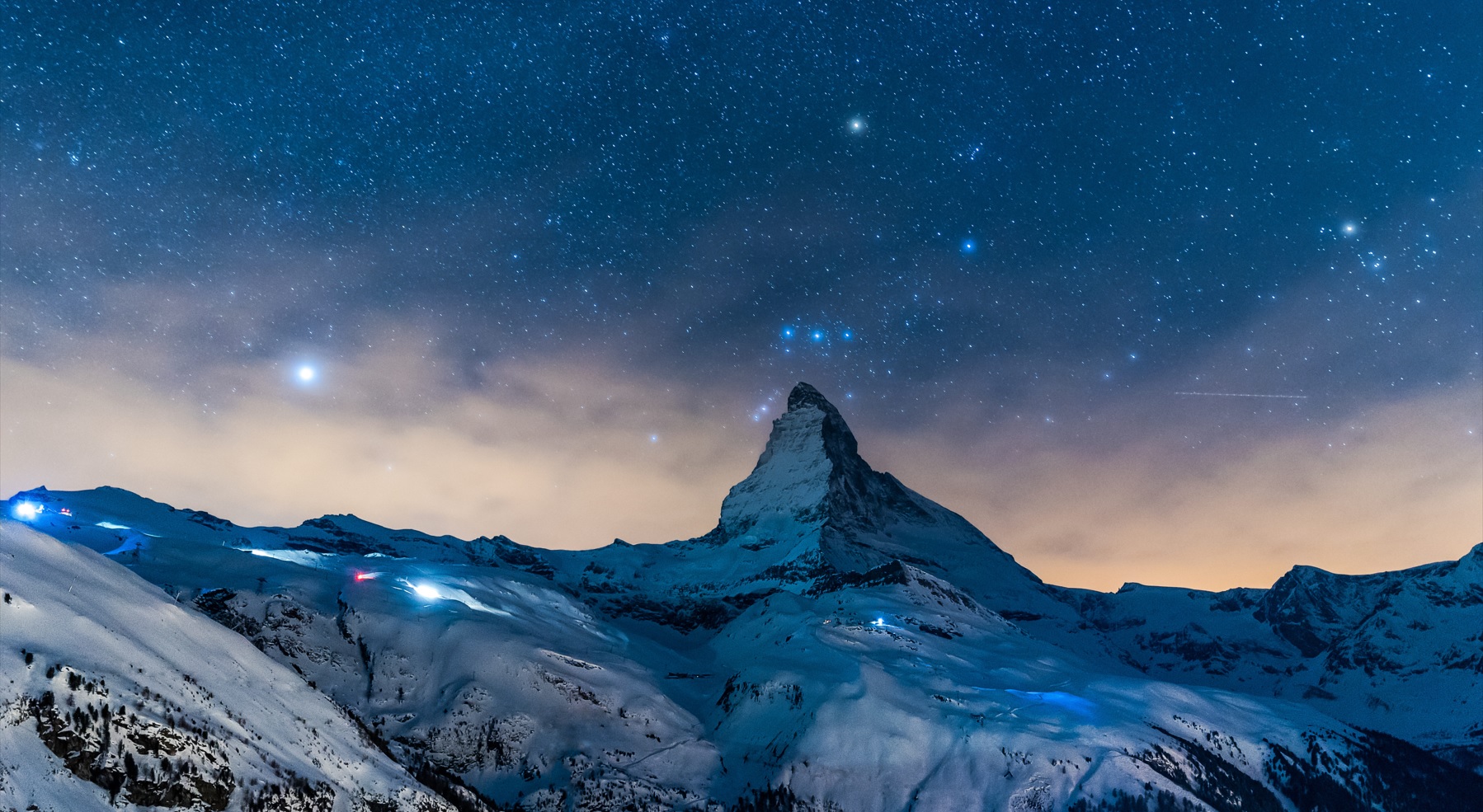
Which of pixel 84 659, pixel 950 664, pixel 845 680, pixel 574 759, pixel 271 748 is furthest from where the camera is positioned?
pixel 950 664

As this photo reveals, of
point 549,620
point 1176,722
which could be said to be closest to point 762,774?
point 549,620

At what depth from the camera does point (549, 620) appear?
19200 centimetres

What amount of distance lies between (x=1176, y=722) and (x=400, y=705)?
14244 cm

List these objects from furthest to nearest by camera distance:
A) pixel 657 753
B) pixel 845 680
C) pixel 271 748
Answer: pixel 845 680
pixel 657 753
pixel 271 748

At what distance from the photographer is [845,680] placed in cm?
15762

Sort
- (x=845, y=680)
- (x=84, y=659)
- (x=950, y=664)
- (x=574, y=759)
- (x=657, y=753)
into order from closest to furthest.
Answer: (x=84, y=659) → (x=574, y=759) → (x=657, y=753) → (x=845, y=680) → (x=950, y=664)

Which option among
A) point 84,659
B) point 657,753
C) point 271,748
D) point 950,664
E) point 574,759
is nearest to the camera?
point 84,659

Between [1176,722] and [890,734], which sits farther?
[1176,722]

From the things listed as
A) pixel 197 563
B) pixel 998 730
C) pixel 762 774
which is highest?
pixel 197 563

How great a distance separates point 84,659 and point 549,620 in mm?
147475

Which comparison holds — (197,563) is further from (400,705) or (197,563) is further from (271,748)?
(271,748)

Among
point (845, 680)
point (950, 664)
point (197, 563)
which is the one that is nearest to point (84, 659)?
point (197, 563)

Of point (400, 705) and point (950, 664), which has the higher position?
point (950, 664)

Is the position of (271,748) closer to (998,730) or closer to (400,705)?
(400,705)
